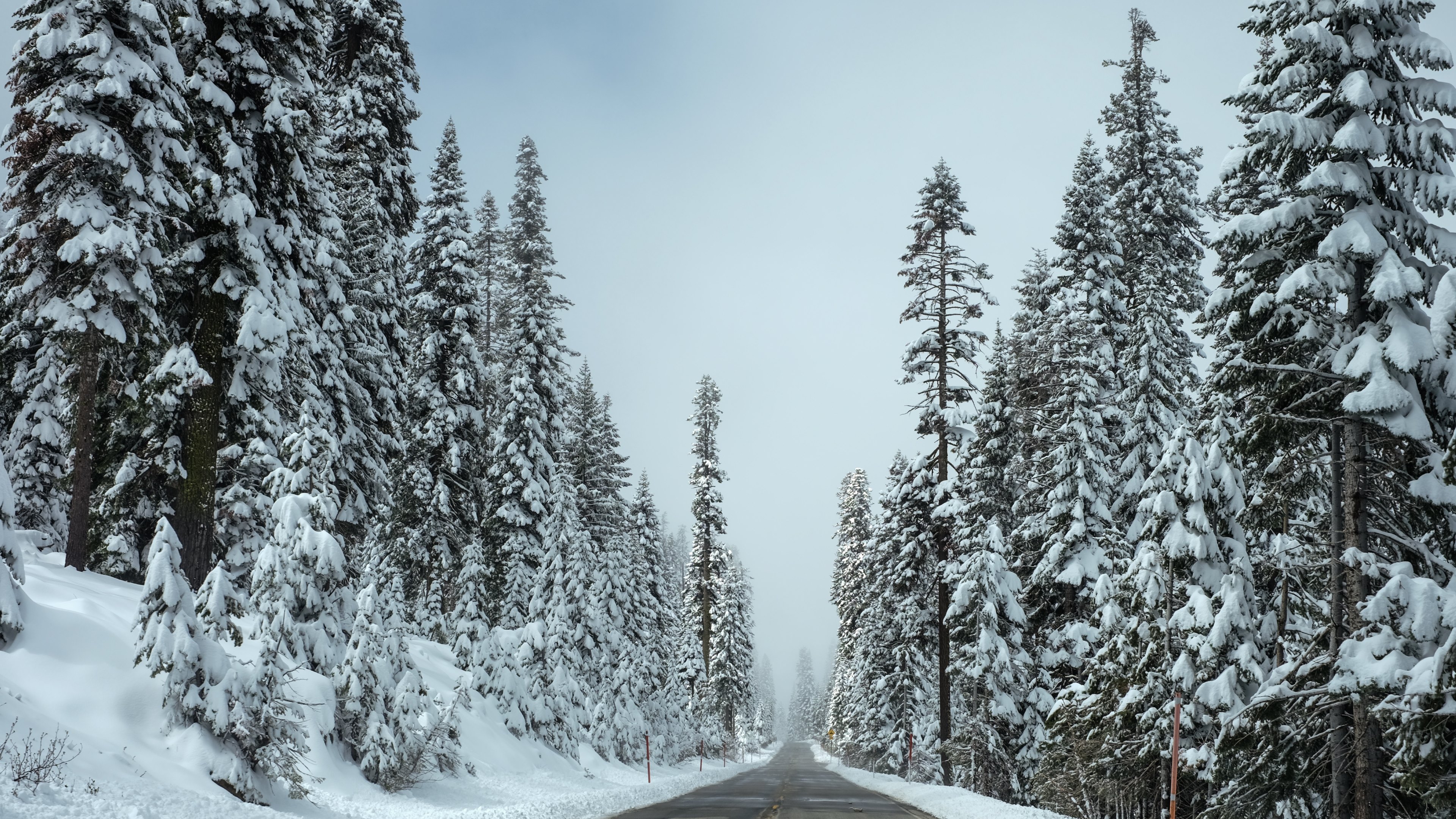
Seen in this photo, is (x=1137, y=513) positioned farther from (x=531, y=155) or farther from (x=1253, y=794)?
(x=531, y=155)

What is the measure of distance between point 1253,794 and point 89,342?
22.1 metres

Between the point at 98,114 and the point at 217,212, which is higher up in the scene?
the point at 98,114

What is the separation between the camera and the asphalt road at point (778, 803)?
17.5 metres

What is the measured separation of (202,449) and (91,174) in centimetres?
644

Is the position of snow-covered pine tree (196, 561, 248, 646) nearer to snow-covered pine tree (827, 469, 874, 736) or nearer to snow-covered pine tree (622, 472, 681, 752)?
snow-covered pine tree (622, 472, 681, 752)

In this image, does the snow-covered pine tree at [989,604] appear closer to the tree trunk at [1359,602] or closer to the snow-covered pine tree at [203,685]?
the tree trunk at [1359,602]

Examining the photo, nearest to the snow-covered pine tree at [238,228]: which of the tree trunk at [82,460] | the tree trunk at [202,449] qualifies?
the tree trunk at [202,449]

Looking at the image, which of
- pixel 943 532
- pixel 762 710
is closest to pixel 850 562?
pixel 943 532

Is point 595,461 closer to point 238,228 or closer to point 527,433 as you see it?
point 527,433

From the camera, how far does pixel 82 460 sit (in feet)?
63.5

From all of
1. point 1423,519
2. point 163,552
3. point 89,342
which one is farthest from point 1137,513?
point 89,342

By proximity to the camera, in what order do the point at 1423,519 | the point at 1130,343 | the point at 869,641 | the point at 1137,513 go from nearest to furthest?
the point at 1423,519, the point at 1137,513, the point at 1130,343, the point at 869,641

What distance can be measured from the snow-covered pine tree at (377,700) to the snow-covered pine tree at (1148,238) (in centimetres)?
1774

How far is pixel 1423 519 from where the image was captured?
12.1 metres
